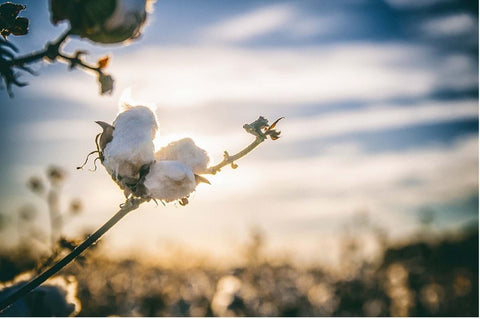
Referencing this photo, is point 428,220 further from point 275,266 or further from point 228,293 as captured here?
point 228,293

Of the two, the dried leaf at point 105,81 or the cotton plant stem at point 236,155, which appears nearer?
the dried leaf at point 105,81

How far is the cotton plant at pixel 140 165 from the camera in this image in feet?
5.33

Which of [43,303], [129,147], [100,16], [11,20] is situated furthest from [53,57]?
[43,303]

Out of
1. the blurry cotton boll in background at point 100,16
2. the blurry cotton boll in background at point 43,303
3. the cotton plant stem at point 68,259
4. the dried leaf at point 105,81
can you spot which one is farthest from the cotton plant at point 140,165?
the blurry cotton boll in background at point 43,303

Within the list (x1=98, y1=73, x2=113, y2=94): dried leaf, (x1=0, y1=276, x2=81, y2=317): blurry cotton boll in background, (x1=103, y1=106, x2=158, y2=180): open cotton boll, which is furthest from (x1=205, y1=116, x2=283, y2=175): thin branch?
(x1=0, y1=276, x2=81, y2=317): blurry cotton boll in background

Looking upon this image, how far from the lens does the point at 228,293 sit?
947cm

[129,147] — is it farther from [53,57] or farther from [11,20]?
[11,20]

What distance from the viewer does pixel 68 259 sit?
1597 mm

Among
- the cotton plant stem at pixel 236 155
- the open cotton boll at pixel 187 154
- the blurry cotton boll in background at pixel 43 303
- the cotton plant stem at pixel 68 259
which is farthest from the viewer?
the blurry cotton boll in background at pixel 43 303

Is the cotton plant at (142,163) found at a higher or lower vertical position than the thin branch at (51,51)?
lower

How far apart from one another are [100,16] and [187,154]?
69cm

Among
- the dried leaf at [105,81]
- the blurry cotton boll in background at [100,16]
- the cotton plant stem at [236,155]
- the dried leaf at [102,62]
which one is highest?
the blurry cotton boll in background at [100,16]

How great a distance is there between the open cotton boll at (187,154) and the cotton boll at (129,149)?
11cm

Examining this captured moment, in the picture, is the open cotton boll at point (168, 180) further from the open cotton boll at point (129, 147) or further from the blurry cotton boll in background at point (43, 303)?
the blurry cotton boll in background at point (43, 303)
